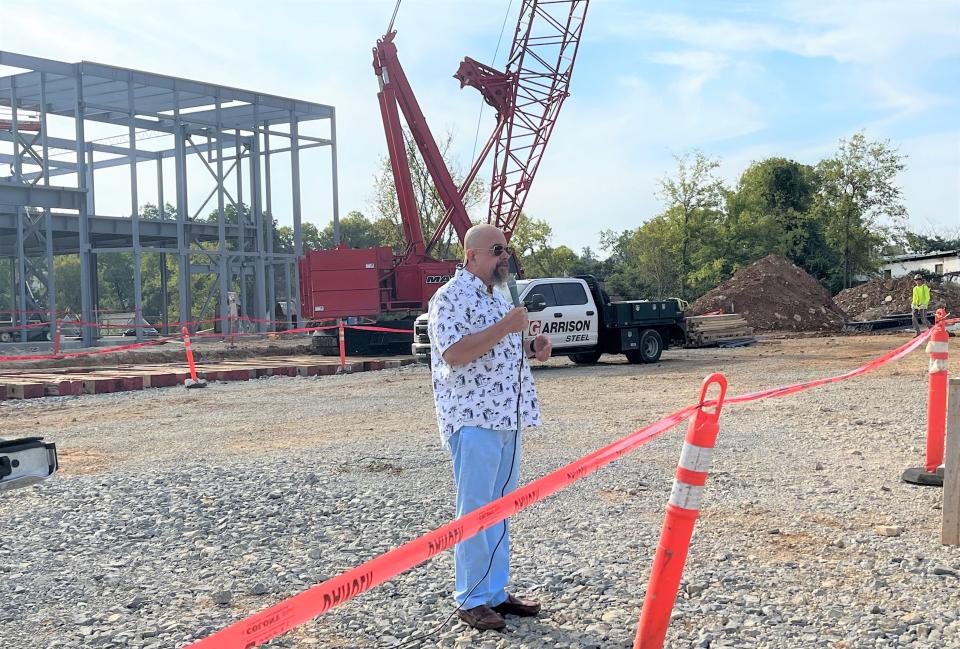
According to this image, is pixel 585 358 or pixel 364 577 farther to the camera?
pixel 585 358

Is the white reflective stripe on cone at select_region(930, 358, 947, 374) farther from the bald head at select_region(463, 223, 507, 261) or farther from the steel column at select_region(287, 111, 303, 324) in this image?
the steel column at select_region(287, 111, 303, 324)

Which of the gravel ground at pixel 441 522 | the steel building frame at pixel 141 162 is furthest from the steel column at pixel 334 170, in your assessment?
the gravel ground at pixel 441 522

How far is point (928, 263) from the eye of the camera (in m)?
70.8

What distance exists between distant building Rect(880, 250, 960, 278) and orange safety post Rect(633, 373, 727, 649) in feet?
225

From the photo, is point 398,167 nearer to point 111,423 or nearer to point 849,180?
point 111,423

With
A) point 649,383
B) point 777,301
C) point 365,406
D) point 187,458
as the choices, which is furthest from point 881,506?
point 777,301

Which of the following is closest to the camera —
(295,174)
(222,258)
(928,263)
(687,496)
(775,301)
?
(687,496)

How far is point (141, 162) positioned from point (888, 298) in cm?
3206

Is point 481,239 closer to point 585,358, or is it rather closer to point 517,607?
point 517,607

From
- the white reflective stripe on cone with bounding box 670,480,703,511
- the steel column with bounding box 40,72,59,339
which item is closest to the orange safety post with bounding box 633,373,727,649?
the white reflective stripe on cone with bounding box 670,480,703,511

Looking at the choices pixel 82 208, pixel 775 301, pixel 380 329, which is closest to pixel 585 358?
pixel 380 329

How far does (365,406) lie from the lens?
1341 cm

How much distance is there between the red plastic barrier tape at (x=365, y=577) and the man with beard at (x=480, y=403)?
2.10ft

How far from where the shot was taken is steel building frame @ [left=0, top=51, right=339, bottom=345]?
2742 cm
